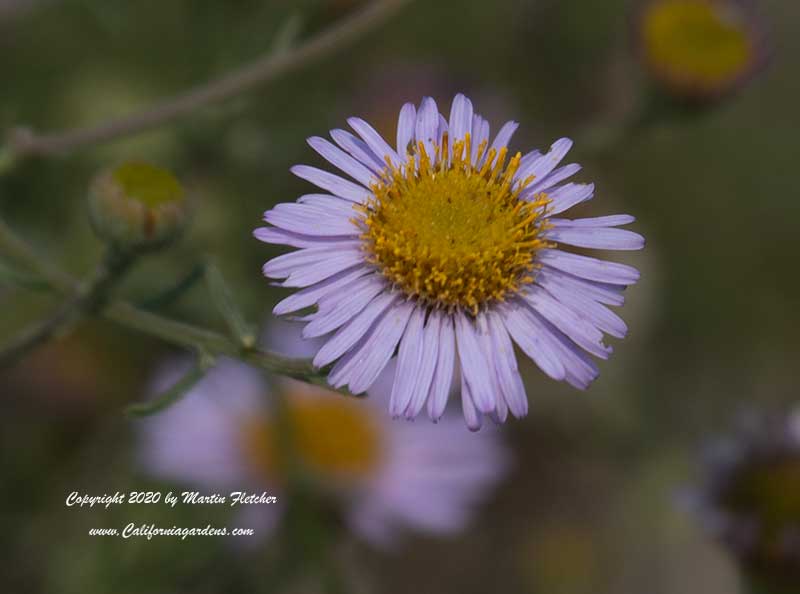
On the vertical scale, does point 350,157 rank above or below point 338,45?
below

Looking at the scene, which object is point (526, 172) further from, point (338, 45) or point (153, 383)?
point (153, 383)

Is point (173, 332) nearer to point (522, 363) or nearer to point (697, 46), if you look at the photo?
point (522, 363)

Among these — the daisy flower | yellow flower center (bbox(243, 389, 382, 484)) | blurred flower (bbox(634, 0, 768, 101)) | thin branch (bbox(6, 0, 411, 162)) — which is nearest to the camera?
the daisy flower

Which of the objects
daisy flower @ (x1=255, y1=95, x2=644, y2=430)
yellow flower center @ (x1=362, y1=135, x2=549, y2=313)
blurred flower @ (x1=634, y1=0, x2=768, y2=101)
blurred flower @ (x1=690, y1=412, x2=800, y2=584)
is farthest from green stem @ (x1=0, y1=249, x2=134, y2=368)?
blurred flower @ (x1=634, y1=0, x2=768, y2=101)

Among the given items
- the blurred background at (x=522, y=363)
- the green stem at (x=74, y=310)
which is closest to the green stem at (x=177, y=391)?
the green stem at (x=74, y=310)

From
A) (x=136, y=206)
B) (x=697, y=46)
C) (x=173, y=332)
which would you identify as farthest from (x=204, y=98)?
(x=697, y=46)

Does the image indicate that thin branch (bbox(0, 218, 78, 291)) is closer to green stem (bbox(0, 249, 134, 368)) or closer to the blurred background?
green stem (bbox(0, 249, 134, 368))

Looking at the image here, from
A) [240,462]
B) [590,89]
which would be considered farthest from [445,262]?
[590,89]
